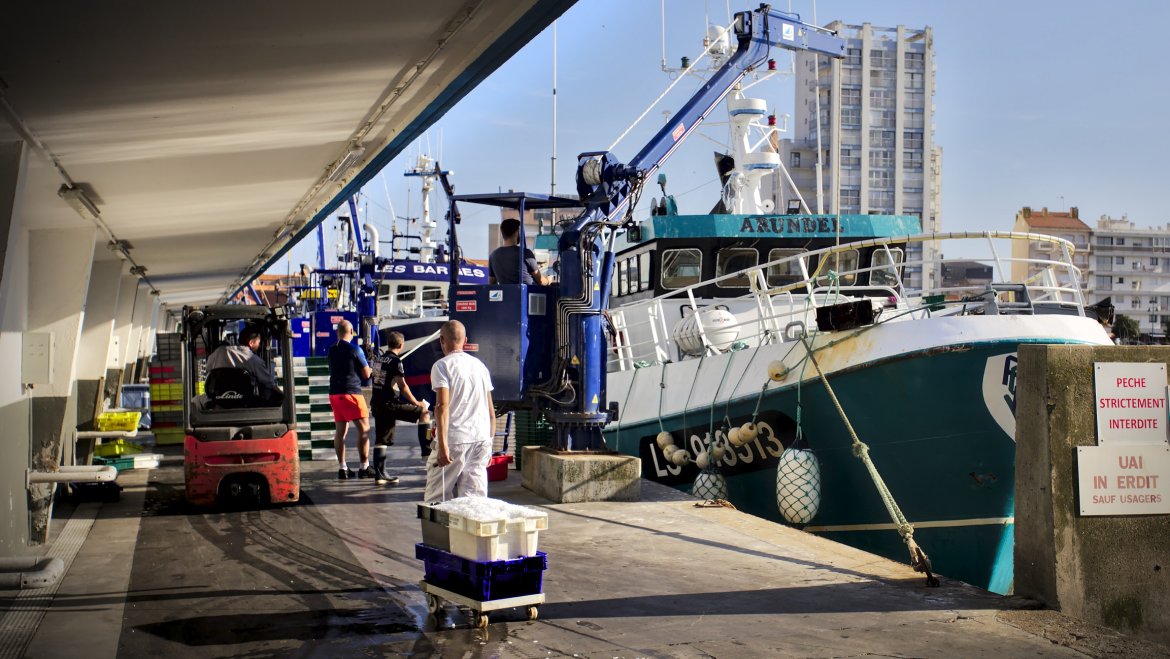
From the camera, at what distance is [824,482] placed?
32.6 ft

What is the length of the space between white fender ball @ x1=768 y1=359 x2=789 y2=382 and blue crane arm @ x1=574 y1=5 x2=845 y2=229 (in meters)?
2.07

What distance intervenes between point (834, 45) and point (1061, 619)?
934 centimetres

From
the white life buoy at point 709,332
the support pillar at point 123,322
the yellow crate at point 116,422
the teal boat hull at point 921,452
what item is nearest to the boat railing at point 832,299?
the white life buoy at point 709,332

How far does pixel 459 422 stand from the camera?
6633 millimetres

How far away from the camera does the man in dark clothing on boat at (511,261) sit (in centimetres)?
995

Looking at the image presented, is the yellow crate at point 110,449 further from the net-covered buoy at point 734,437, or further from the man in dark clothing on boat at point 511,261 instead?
the net-covered buoy at point 734,437

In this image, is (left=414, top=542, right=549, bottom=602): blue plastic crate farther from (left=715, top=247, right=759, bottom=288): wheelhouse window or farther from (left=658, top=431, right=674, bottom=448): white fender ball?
(left=715, top=247, right=759, bottom=288): wheelhouse window

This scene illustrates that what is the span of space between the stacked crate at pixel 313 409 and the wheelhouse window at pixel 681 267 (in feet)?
15.1

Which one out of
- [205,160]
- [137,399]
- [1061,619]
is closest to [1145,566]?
[1061,619]

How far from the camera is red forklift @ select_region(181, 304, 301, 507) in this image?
366 inches

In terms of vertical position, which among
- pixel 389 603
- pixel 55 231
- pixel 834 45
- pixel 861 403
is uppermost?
pixel 834 45

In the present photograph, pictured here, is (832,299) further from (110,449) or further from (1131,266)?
(1131,266)

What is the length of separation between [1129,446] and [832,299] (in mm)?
6747

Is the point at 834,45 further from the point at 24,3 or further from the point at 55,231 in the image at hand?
the point at 24,3
